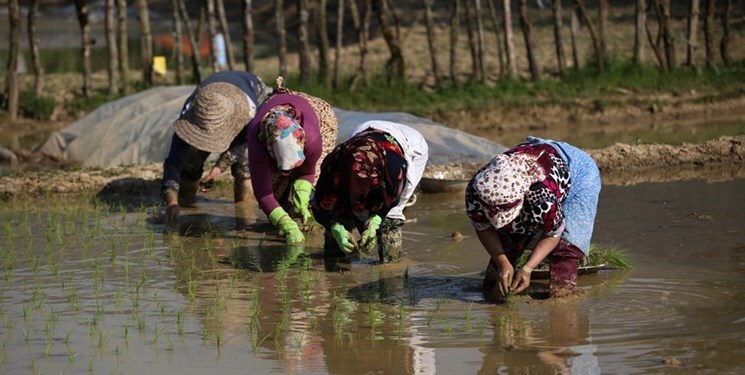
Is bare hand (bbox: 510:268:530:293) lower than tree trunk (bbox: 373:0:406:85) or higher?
higher

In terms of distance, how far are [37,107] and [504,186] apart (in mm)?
10265

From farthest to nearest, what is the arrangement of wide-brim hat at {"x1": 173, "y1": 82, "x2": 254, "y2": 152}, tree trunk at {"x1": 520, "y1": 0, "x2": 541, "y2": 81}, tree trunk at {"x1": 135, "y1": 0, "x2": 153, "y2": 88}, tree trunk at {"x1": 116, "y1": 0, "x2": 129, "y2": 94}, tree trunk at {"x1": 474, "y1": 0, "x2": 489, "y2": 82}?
tree trunk at {"x1": 474, "y1": 0, "x2": 489, "y2": 82} → tree trunk at {"x1": 520, "y1": 0, "x2": 541, "y2": 81} → tree trunk at {"x1": 116, "y1": 0, "x2": 129, "y2": 94} → tree trunk at {"x1": 135, "y1": 0, "x2": 153, "y2": 88} → wide-brim hat at {"x1": 173, "y1": 82, "x2": 254, "y2": 152}

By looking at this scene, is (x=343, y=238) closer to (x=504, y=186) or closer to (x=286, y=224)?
(x=286, y=224)

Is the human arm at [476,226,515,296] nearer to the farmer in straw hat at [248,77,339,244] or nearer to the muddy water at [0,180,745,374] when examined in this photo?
the muddy water at [0,180,745,374]

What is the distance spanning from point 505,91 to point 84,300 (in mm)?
8951

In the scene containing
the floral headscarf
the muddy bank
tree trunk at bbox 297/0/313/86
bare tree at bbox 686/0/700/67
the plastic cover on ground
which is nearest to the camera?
the floral headscarf

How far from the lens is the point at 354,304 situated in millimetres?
5555

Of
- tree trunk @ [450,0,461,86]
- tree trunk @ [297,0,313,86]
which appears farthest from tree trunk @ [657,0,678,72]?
tree trunk @ [297,0,313,86]

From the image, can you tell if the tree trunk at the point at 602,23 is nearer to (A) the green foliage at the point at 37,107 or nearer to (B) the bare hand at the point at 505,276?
(A) the green foliage at the point at 37,107

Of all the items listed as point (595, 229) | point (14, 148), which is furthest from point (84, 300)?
point (14, 148)

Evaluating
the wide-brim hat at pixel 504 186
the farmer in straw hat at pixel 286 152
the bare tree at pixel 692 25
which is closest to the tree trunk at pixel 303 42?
the bare tree at pixel 692 25

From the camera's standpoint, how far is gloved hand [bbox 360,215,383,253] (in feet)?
19.3

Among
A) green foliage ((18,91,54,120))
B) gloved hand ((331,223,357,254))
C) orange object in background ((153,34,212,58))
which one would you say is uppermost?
gloved hand ((331,223,357,254))

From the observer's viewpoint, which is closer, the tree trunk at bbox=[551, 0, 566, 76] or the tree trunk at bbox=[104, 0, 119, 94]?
the tree trunk at bbox=[104, 0, 119, 94]
